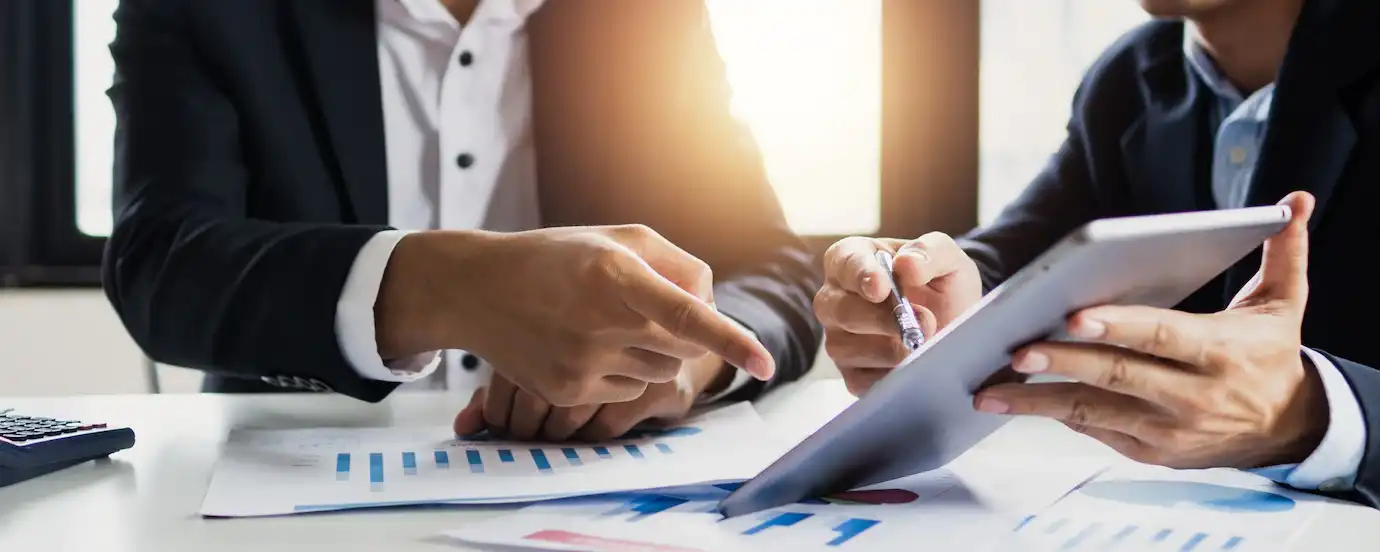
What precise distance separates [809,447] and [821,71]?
212cm

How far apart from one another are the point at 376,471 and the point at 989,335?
0.39 meters

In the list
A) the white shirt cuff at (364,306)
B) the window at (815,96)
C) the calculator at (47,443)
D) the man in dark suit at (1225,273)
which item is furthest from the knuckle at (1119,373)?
the window at (815,96)

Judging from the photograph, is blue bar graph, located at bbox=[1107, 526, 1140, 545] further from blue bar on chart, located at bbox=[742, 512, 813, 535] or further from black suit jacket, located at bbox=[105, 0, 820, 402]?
black suit jacket, located at bbox=[105, 0, 820, 402]

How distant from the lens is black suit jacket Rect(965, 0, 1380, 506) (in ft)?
3.31

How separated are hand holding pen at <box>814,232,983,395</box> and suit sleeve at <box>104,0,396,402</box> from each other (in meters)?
0.35

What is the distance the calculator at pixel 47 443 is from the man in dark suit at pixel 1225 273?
0.52 meters

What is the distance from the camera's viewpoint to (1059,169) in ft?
4.48

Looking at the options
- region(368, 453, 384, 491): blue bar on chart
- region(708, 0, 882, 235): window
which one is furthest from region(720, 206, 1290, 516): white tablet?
region(708, 0, 882, 235): window

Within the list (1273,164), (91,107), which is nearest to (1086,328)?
(1273,164)

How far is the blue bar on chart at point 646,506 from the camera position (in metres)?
0.58

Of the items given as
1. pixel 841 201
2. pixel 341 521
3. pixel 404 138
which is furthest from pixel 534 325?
pixel 841 201

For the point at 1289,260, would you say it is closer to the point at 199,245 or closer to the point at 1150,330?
the point at 1150,330

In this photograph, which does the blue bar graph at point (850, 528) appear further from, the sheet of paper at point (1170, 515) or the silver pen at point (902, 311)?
the silver pen at point (902, 311)

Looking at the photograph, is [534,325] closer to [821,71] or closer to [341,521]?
[341,521]
